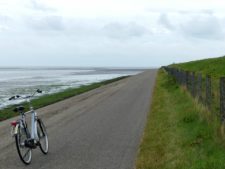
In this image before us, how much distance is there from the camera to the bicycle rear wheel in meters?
9.13

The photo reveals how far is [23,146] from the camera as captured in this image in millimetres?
9352

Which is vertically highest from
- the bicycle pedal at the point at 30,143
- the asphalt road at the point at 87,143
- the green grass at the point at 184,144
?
the bicycle pedal at the point at 30,143

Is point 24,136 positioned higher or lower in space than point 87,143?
higher

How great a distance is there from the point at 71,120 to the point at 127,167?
8571mm

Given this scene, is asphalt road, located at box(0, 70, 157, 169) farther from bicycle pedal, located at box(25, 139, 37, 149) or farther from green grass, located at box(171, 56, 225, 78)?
green grass, located at box(171, 56, 225, 78)

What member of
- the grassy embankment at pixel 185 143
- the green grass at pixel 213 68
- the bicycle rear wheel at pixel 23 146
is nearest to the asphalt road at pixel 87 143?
the bicycle rear wheel at pixel 23 146

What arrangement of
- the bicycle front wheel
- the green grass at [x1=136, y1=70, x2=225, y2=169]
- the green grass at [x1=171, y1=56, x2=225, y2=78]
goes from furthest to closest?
the green grass at [x1=171, y1=56, x2=225, y2=78]
the bicycle front wheel
the green grass at [x1=136, y1=70, x2=225, y2=169]

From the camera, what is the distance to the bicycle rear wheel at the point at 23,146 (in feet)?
30.0

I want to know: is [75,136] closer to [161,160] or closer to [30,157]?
[30,157]

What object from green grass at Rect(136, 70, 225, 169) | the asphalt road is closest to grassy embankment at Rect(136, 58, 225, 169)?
green grass at Rect(136, 70, 225, 169)

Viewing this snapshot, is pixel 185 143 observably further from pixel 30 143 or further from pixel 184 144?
pixel 30 143

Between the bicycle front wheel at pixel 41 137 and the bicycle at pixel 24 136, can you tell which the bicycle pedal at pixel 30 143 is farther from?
the bicycle front wheel at pixel 41 137

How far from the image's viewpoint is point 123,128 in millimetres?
14602

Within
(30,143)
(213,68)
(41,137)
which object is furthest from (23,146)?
(213,68)
